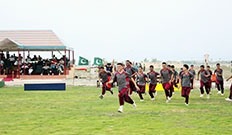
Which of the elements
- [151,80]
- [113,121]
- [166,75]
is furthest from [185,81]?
[113,121]

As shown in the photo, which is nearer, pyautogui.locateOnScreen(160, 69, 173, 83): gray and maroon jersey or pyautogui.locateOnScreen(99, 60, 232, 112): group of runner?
pyautogui.locateOnScreen(99, 60, 232, 112): group of runner

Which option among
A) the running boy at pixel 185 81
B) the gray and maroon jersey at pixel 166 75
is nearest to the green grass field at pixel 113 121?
the running boy at pixel 185 81

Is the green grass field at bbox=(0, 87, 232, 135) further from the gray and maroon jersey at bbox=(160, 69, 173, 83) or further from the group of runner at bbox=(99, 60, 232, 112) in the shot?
the gray and maroon jersey at bbox=(160, 69, 173, 83)

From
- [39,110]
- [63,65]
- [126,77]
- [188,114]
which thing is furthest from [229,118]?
[63,65]

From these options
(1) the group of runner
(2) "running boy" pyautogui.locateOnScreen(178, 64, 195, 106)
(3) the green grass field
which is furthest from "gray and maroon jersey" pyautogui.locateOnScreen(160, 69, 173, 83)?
(3) the green grass field

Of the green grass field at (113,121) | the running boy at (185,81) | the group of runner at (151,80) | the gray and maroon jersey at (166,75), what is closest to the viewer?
the green grass field at (113,121)

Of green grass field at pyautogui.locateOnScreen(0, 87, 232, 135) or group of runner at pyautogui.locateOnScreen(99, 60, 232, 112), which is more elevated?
group of runner at pyautogui.locateOnScreen(99, 60, 232, 112)

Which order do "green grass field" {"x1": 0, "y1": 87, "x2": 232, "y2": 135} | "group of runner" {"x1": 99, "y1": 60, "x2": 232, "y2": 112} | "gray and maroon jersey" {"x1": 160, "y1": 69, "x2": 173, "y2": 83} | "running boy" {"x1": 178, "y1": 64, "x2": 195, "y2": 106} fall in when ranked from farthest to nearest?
"gray and maroon jersey" {"x1": 160, "y1": 69, "x2": 173, "y2": 83} → "running boy" {"x1": 178, "y1": 64, "x2": 195, "y2": 106} → "group of runner" {"x1": 99, "y1": 60, "x2": 232, "y2": 112} → "green grass field" {"x1": 0, "y1": 87, "x2": 232, "y2": 135}

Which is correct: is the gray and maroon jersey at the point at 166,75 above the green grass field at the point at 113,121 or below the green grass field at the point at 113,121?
above

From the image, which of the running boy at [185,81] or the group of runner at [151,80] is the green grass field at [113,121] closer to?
the group of runner at [151,80]

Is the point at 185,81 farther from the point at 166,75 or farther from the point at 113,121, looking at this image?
the point at 113,121

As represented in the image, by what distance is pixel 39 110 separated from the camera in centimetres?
1662

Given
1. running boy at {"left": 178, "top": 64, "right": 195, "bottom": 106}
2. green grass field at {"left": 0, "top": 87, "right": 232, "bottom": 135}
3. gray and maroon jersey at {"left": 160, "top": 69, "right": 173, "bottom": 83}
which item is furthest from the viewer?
gray and maroon jersey at {"left": 160, "top": 69, "right": 173, "bottom": 83}

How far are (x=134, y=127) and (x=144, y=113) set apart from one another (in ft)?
12.2
